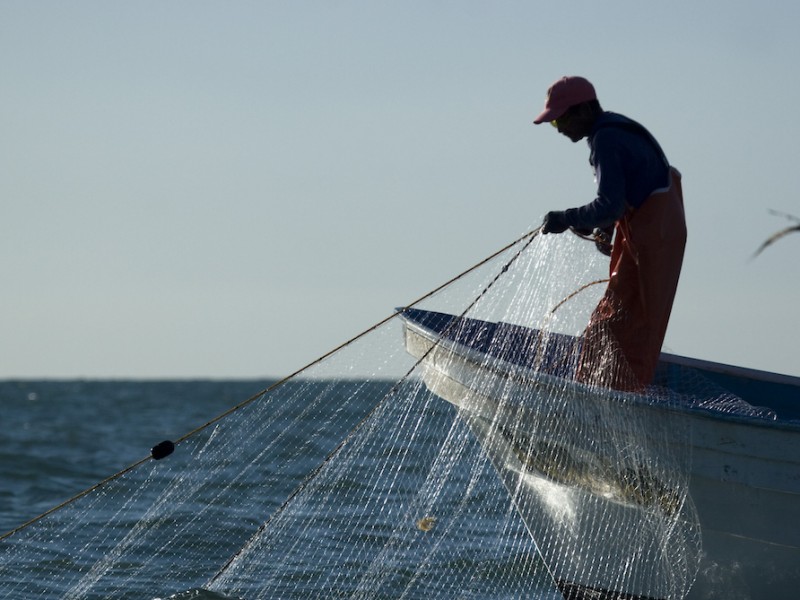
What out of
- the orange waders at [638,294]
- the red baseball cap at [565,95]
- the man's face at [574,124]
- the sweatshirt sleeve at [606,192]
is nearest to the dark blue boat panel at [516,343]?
the orange waders at [638,294]

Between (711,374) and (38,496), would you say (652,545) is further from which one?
(38,496)

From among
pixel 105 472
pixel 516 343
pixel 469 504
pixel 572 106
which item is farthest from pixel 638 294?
pixel 105 472

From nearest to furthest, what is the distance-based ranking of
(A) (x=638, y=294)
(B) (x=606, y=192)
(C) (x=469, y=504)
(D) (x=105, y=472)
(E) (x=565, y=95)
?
(B) (x=606, y=192) < (E) (x=565, y=95) < (A) (x=638, y=294) < (C) (x=469, y=504) < (D) (x=105, y=472)

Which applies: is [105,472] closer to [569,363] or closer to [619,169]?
[569,363]

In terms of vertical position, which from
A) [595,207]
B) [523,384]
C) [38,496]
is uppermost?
[595,207]

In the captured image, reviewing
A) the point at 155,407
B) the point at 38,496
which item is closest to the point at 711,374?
the point at 38,496

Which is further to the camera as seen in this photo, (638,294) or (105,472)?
(105,472)

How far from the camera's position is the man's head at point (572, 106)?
659cm

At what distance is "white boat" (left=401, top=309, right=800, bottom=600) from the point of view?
638 centimetres

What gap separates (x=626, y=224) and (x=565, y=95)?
0.70 metres

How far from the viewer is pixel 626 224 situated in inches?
262

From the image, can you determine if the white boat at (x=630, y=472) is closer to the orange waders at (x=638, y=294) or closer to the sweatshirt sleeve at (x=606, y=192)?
the orange waders at (x=638, y=294)

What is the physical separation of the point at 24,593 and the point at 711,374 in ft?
14.7

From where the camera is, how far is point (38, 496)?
1327 cm
